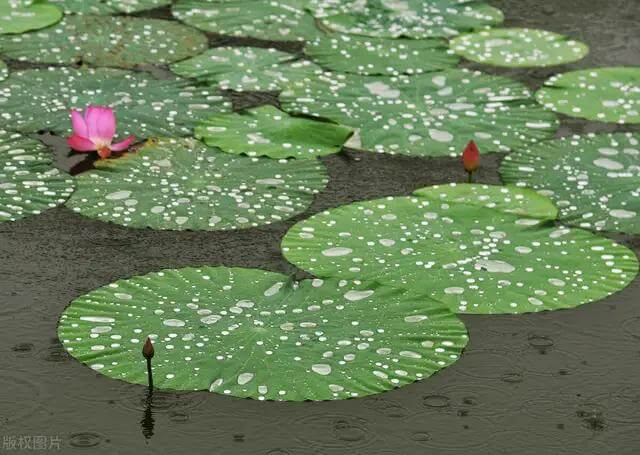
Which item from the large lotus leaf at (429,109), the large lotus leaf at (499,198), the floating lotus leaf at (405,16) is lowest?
the floating lotus leaf at (405,16)

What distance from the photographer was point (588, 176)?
12.9 feet

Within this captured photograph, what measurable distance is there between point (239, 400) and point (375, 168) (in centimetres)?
144

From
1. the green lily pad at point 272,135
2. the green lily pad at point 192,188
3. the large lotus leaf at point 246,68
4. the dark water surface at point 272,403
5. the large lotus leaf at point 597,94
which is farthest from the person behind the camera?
the large lotus leaf at point 246,68

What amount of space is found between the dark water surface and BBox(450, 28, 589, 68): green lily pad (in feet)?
5.08

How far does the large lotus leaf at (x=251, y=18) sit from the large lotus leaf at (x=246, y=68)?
0.25m

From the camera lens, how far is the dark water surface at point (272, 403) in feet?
8.70

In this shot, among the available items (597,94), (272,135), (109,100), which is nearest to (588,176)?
(597,94)

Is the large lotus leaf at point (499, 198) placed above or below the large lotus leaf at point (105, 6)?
above

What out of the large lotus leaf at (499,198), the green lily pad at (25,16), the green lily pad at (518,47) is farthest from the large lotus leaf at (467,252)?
the green lily pad at (25,16)

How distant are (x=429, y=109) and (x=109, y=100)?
112 cm

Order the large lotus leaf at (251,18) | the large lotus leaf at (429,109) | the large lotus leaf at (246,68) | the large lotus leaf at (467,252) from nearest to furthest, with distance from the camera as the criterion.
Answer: the large lotus leaf at (467,252), the large lotus leaf at (429,109), the large lotus leaf at (246,68), the large lotus leaf at (251,18)

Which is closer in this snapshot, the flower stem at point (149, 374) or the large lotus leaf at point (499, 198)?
the flower stem at point (149, 374)

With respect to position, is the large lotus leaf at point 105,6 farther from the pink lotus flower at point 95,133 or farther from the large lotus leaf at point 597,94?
the large lotus leaf at point 597,94

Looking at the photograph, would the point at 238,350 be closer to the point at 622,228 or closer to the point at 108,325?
the point at 108,325
